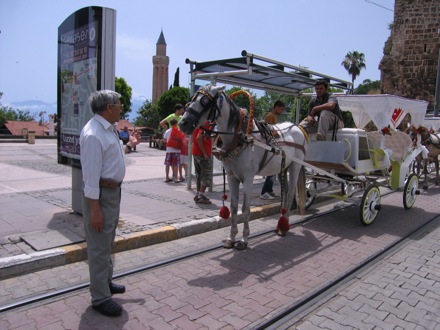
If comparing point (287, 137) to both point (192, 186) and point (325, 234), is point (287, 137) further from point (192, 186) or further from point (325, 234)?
point (192, 186)

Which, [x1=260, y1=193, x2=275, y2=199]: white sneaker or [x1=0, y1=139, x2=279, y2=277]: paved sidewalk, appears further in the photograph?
[x1=260, y1=193, x2=275, y2=199]: white sneaker

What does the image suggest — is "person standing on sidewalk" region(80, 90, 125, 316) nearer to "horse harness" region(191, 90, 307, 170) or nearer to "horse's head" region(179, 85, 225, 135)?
"horse's head" region(179, 85, 225, 135)

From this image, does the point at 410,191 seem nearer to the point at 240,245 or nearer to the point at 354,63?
the point at 240,245

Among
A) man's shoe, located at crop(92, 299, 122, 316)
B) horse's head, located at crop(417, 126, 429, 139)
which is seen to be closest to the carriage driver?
horse's head, located at crop(417, 126, 429, 139)

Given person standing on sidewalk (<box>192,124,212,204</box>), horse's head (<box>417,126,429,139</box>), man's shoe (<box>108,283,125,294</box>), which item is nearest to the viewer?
man's shoe (<box>108,283,125,294</box>)

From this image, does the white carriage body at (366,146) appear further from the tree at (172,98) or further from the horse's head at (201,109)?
the tree at (172,98)

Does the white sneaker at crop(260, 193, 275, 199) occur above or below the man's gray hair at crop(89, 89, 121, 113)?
below

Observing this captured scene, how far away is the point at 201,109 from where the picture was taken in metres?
4.96

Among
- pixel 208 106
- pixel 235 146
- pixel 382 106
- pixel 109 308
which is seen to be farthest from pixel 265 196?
pixel 109 308

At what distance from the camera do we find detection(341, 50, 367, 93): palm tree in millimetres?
67500

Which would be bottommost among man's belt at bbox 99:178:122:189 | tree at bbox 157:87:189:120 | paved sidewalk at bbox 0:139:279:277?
paved sidewalk at bbox 0:139:279:277

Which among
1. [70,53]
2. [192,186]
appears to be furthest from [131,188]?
[70,53]

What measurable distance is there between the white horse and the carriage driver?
3.91 feet

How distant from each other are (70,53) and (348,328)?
6.10 meters
